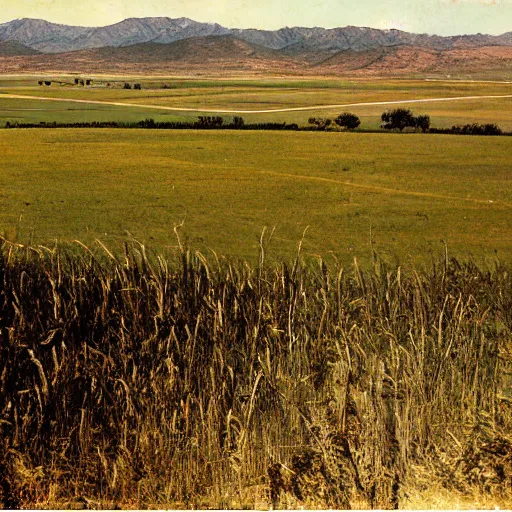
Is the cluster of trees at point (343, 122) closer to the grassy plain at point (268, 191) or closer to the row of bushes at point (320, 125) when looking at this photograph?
the row of bushes at point (320, 125)

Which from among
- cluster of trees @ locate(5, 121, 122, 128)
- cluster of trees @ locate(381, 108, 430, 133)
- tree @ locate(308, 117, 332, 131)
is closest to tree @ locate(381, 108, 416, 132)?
cluster of trees @ locate(381, 108, 430, 133)

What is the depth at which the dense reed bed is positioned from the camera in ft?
7.77

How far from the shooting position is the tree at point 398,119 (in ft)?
18.1

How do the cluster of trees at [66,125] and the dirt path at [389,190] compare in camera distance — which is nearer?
the dirt path at [389,190]

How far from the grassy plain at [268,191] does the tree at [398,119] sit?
0.10 m

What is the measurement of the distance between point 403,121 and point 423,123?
0.16 m

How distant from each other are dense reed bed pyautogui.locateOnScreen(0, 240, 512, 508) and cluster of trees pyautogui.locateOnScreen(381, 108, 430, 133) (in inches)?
112

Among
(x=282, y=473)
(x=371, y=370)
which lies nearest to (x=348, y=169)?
(x=371, y=370)

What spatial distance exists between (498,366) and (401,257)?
0.86 m

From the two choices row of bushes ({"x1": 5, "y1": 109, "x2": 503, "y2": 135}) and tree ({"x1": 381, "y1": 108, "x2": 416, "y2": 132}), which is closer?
row of bushes ({"x1": 5, "y1": 109, "x2": 503, "y2": 135})

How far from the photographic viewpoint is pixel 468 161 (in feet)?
16.0

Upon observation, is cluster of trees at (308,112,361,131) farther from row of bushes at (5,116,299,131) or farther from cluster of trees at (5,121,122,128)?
cluster of trees at (5,121,122,128)

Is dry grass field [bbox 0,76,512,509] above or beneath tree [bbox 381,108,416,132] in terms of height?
beneath

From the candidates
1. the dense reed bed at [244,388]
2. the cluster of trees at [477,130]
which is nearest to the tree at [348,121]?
the cluster of trees at [477,130]
